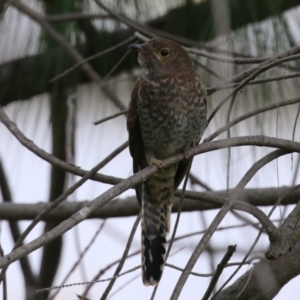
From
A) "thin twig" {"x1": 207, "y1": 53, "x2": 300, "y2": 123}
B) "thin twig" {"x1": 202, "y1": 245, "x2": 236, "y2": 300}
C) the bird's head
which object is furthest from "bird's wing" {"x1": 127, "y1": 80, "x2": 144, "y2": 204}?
"thin twig" {"x1": 202, "y1": 245, "x2": 236, "y2": 300}

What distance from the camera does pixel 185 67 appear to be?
3.99 meters

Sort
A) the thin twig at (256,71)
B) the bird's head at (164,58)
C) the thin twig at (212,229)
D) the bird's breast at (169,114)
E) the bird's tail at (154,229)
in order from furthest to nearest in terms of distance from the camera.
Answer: the bird's head at (164,58) < the bird's breast at (169,114) < the bird's tail at (154,229) < the thin twig at (256,71) < the thin twig at (212,229)

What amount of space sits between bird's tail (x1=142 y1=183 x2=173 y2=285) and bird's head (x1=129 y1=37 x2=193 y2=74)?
0.62 meters

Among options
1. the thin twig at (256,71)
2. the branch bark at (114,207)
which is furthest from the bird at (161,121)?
the thin twig at (256,71)

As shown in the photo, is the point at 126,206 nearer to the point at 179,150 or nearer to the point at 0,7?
the point at 179,150

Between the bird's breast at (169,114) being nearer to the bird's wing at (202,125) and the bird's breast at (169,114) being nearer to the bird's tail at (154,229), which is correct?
the bird's wing at (202,125)

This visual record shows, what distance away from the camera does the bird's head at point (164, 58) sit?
394 centimetres

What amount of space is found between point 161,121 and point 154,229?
557 millimetres

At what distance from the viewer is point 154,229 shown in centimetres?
390

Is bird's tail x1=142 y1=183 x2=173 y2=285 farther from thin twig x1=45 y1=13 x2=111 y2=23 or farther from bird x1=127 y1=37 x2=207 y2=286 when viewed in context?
thin twig x1=45 y1=13 x2=111 y2=23

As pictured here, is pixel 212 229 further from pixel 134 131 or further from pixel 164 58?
pixel 164 58

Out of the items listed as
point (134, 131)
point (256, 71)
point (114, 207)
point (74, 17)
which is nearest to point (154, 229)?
point (114, 207)

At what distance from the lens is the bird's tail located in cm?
365

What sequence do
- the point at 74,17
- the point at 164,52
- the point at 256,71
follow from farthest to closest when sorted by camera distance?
the point at 164,52 < the point at 74,17 < the point at 256,71
